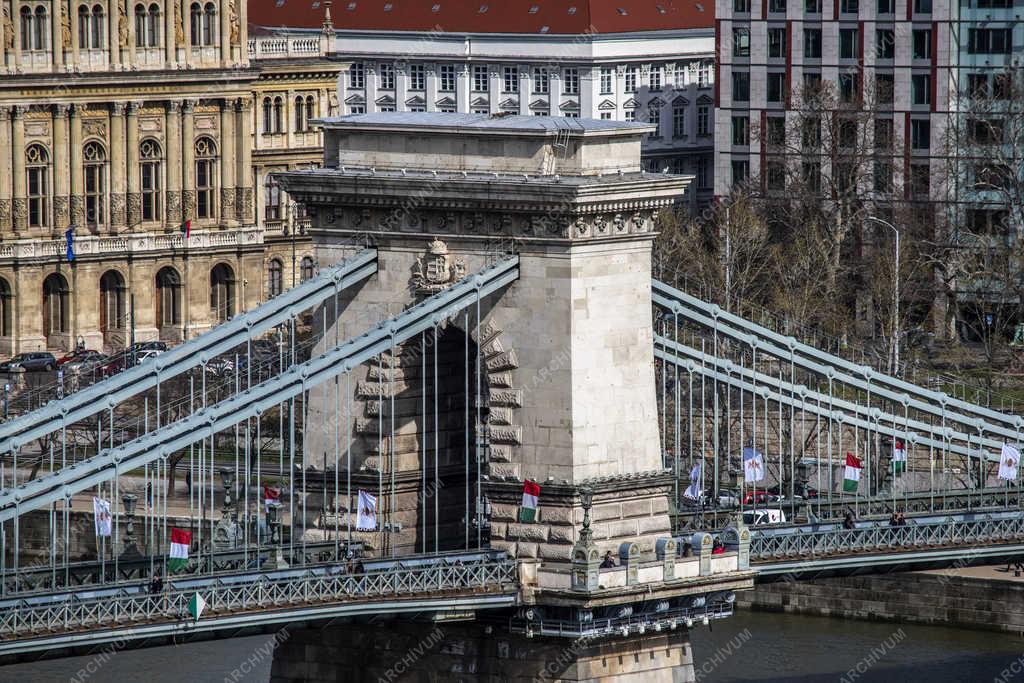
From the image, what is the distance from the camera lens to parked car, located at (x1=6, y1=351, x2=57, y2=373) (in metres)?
150

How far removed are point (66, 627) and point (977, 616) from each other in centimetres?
4388

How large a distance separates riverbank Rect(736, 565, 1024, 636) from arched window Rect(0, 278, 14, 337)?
4658 cm

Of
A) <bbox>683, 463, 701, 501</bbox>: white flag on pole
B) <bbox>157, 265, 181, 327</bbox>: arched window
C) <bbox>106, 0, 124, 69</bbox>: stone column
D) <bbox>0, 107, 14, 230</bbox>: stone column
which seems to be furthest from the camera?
<bbox>157, 265, 181, 327</bbox>: arched window

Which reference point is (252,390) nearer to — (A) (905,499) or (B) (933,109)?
(A) (905,499)

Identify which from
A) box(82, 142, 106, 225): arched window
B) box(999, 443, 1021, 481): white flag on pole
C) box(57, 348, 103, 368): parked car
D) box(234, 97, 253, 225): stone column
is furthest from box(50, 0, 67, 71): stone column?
box(999, 443, 1021, 481): white flag on pole

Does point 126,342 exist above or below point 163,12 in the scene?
below

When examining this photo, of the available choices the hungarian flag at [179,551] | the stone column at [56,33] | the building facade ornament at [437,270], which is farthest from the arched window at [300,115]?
the hungarian flag at [179,551]

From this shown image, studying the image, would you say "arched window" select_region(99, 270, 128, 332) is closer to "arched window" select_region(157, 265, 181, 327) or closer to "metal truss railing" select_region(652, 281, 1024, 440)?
"arched window" select_region(157, 265, 181, 327)

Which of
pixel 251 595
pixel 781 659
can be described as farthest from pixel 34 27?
pixel 251 595

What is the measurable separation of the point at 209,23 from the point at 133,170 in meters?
7.60

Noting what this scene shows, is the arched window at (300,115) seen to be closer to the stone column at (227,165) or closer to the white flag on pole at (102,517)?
the stone column at (227,165)

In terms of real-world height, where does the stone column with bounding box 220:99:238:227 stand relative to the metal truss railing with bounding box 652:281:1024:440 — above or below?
above

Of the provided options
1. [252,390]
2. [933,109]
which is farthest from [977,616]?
[933,109]

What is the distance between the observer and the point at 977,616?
382ft
